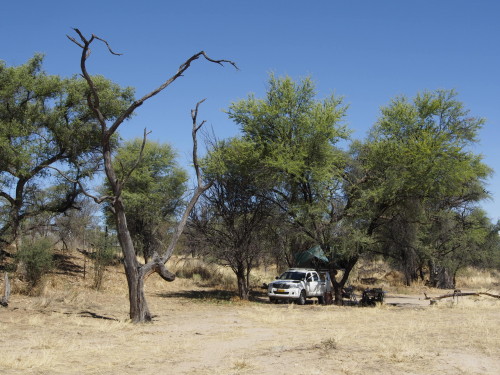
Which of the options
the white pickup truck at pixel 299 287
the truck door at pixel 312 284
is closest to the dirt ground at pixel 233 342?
the white pickup truck at pixel 299 287

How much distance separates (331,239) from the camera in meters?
23.2

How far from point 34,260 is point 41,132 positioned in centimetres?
702

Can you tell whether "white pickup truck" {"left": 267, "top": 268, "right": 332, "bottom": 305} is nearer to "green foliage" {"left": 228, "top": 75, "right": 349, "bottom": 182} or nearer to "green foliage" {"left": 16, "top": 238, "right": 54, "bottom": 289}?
"green foliage" {"left": 228, "top": 75, "right": 349, "bottom": 182}

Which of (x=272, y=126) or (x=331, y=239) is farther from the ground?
(x=272, y=126)

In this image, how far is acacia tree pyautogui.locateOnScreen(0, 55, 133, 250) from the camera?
22.2 meters

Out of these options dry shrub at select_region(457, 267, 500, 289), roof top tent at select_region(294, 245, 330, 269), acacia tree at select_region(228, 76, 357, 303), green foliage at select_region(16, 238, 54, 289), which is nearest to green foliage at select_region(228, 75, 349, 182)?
acacia tree at select_region(228, 76, 357, 303)

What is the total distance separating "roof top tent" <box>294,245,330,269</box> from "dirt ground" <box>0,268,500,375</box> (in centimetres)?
753

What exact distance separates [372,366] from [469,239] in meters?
32.1

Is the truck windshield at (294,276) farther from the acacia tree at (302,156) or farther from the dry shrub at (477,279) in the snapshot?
the dry shrub at (477,279)

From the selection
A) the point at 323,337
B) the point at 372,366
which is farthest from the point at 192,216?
the point at 372,366

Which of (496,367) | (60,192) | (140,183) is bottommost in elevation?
(496,367)

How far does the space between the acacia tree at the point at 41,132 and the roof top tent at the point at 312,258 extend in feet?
42.8

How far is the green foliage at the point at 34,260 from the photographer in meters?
20.2

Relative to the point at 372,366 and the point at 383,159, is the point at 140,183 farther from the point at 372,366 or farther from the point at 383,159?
the point at 372,366
